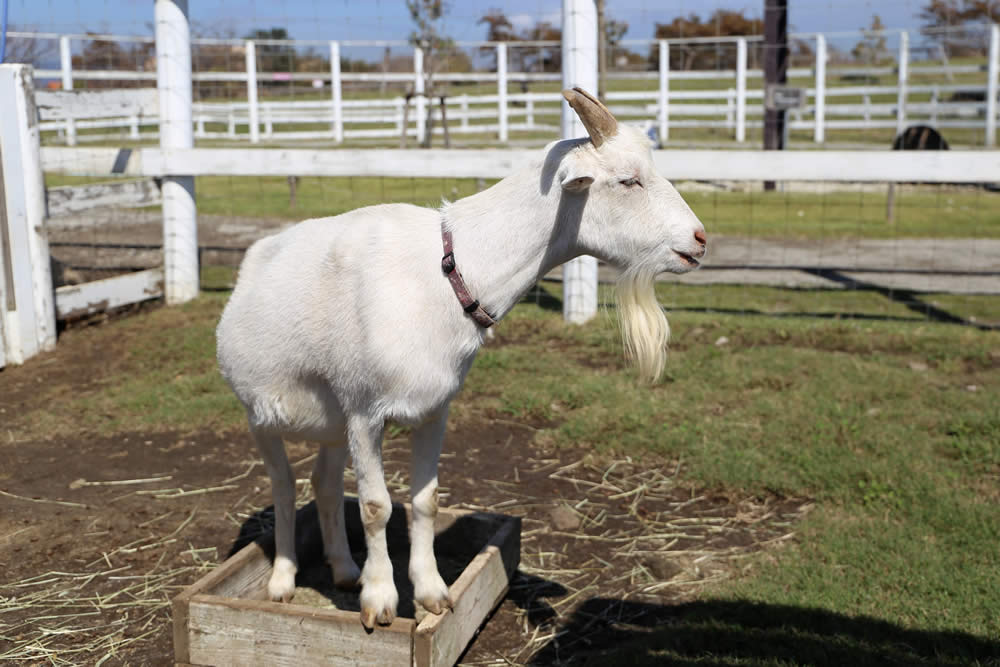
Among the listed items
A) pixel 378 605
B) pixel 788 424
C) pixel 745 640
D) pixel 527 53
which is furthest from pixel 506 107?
pixel 378 605

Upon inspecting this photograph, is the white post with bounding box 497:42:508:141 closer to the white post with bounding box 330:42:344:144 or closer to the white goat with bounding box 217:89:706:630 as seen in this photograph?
the white post with bounding box 330:42:344:144

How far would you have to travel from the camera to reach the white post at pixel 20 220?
272 inches

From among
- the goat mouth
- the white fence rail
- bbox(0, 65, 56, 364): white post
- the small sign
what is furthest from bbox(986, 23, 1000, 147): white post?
the goat mouth

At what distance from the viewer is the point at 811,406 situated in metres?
5.86

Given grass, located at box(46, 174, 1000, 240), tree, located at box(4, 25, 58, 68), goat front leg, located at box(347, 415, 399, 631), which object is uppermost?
tree, located at box(4, 25, 58, 68)

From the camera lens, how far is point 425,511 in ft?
11.1

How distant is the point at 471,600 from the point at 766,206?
1182 centimetres

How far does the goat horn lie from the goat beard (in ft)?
1.49

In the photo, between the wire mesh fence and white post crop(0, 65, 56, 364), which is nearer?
white post crop(0, 65, 56, 364)

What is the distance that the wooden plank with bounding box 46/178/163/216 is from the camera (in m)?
7.60

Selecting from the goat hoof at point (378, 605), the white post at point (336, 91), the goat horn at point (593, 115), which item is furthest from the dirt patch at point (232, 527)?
the white post at point (336, 91)

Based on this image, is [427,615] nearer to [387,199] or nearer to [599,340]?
[599,340]

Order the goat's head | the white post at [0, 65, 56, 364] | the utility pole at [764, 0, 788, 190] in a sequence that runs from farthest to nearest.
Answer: the utility pole at [764, 0, 788, 190] → the white post at [0, 65, 56, 364] → the goat's head

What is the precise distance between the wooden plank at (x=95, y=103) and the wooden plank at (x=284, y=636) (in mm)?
5467
